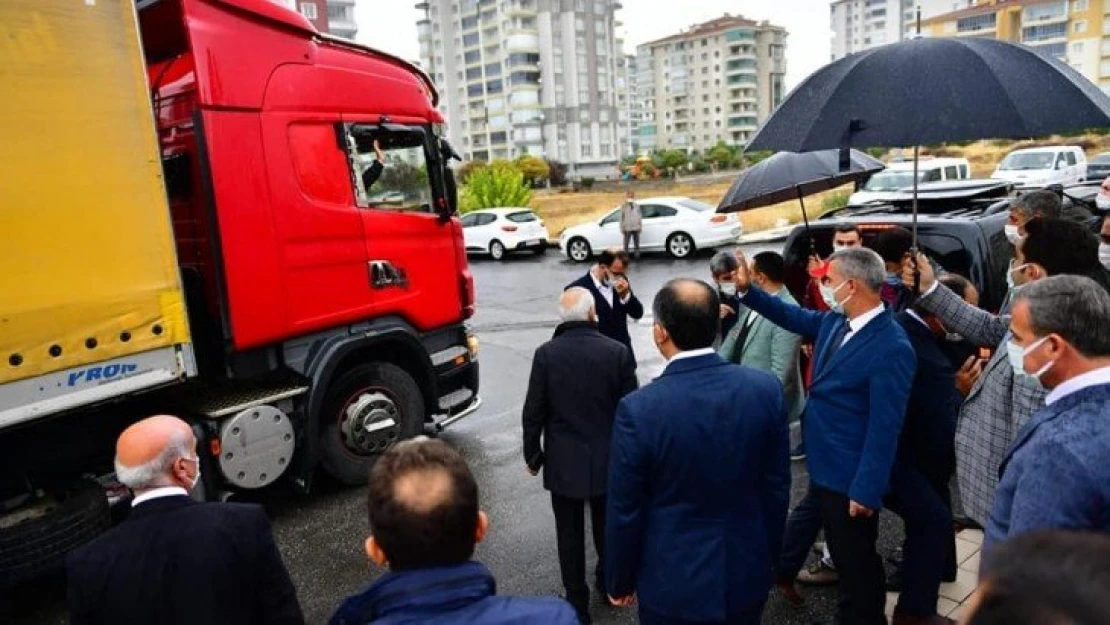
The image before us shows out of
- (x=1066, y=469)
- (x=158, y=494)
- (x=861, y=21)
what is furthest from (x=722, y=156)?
(x=861, y=21)

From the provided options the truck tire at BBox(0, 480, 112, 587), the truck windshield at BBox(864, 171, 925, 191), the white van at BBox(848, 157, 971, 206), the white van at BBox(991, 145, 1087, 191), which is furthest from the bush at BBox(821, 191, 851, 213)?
the truck tire at BBox(0, 480, 112, 587)

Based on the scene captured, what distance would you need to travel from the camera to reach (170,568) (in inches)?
86.4

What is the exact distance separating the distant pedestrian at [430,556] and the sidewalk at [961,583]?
2.67 m

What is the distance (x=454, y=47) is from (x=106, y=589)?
101 metres

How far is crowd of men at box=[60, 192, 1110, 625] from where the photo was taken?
1.62 metres

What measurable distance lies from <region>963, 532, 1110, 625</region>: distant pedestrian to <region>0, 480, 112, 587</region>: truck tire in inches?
173

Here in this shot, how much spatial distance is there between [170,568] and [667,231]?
16920 millimetres

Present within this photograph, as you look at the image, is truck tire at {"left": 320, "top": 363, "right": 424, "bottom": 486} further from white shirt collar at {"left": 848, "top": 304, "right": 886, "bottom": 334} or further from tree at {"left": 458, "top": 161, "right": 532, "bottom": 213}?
tree at {"left": 458, "top": 161, "right": 532, "bottom": 213}

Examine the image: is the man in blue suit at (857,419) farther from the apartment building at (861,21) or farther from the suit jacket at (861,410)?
the apartment building at (861,21)

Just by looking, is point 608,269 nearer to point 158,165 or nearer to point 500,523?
point 500,523

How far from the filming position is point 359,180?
5469mm

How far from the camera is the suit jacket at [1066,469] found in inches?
72.8

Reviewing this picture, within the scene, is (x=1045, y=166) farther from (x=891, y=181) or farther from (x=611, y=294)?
(x=611, y=294)

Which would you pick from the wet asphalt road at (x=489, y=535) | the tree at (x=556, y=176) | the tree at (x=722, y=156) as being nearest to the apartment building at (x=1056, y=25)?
the tree at (x=722, y=156)
